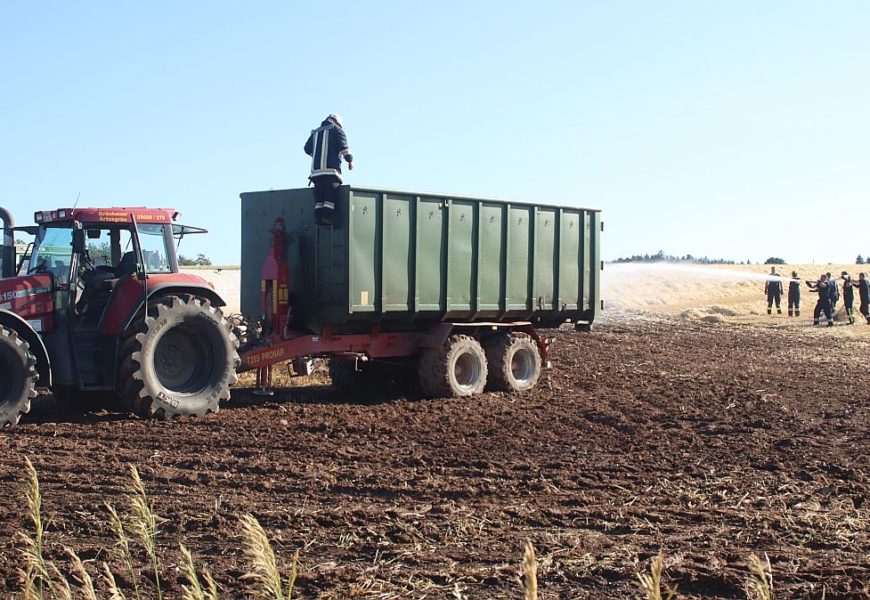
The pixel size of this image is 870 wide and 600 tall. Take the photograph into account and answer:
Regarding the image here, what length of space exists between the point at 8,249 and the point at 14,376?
82.4 inches

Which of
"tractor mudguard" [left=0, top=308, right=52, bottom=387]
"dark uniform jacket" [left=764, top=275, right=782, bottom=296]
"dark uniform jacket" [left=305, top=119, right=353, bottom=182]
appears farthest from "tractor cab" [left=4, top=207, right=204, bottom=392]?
"dark uniform jacket" [left=764, top=275, right=782, bottom=296]

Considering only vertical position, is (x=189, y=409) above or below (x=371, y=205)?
below

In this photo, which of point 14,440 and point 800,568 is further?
point 14,440

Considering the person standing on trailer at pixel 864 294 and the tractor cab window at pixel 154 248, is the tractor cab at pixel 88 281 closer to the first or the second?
the tractor cab window at pixel 154 248

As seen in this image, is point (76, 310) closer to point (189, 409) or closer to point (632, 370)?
point (189, 409)

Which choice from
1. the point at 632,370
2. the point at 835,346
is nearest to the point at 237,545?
the point at 632,370

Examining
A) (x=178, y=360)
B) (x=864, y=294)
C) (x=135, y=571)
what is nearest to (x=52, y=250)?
(x=178, y=360)

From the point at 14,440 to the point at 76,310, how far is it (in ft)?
6.06

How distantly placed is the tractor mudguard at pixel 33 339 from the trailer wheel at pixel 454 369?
5175 millimetres

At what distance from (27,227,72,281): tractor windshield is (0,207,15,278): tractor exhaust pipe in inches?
18.0

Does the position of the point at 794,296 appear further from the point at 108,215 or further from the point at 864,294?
the point at 108,215

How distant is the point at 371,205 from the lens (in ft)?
41.8

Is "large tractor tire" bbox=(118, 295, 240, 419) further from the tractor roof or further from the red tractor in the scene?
the tractor roof

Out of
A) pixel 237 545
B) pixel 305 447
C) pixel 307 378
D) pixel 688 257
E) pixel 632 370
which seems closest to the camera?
pixel 237 545
